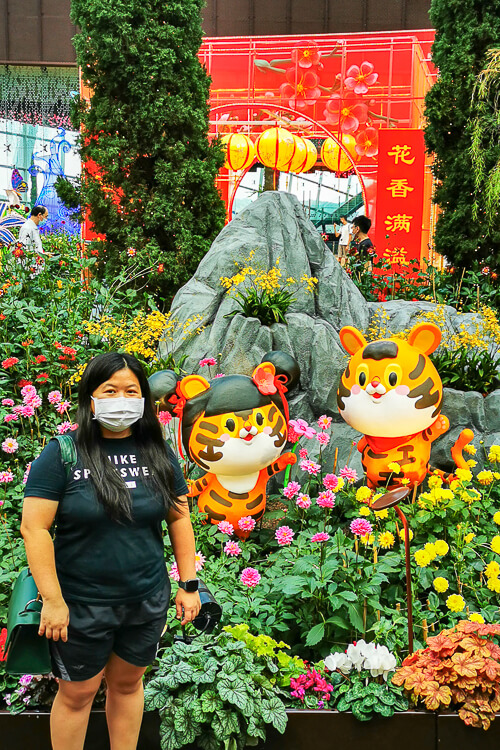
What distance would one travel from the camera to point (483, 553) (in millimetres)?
3236

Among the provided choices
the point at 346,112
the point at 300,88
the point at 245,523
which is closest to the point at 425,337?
the point at 245,523

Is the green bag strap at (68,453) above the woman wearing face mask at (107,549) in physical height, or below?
above

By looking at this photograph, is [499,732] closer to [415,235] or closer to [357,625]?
[357,625]

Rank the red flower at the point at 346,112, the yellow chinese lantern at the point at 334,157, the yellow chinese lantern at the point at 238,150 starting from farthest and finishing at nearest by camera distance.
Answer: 1. the red flower at the point at 346,112
2. the yellow chinese lantern at the point at 334,157
3. the yellow chinese lantern at the point at 238,150

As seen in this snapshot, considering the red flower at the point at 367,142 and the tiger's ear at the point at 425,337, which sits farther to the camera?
the red flower at the point at 367,142

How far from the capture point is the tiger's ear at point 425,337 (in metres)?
3.87

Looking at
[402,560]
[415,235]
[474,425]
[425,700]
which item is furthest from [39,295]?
[415,235]

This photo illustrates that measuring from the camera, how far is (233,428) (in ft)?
11.6

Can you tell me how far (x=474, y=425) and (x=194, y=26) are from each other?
14.2ft

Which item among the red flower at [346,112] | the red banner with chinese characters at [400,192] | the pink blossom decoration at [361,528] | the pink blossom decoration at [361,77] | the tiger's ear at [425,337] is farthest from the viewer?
the red flower at [346,112]

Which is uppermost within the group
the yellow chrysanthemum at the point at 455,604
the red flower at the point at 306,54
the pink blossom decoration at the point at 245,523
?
the red flower at the point at 306,54

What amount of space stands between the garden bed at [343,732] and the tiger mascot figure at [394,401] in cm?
140

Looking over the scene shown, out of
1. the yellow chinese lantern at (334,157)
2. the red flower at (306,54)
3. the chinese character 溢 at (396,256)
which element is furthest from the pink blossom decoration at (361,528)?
the red flower at (306,54)

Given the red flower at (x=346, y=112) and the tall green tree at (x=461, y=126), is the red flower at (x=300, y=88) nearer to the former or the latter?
the red flower at (x=346, y=112)
